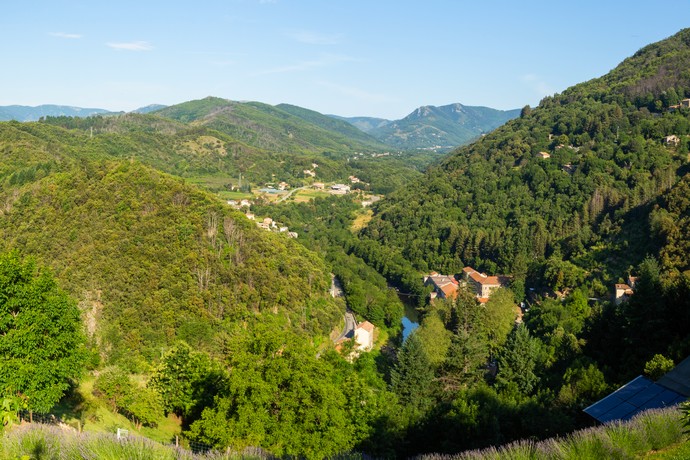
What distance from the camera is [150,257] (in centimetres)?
4088

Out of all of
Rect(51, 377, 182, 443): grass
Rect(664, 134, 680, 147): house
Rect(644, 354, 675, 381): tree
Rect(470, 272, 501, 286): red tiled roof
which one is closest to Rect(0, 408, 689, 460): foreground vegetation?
Rect(51, 377, 182, 443): grass

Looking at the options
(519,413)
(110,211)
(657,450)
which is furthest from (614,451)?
(110,211)

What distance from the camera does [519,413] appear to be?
703 inches

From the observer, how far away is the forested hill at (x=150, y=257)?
35.9 metres

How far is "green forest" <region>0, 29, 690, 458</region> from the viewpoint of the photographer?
42.4 feet

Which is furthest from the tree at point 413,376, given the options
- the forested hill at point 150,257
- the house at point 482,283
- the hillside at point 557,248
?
the house at point 482,283

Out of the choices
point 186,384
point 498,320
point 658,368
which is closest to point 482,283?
point 498,320

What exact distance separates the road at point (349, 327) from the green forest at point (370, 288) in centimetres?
120

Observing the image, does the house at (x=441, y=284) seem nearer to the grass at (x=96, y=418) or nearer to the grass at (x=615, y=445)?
the grass at (x=96, y=418)

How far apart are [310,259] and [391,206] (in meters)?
36.2

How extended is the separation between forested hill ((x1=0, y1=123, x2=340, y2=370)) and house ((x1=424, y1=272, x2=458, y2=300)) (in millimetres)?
12992

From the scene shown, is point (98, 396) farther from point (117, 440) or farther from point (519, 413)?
point (519, 413)

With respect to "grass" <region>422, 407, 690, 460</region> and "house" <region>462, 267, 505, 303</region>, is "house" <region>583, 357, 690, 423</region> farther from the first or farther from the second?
"house" <region>462, 267, 505, 303</region>

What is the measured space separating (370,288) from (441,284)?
875cm
